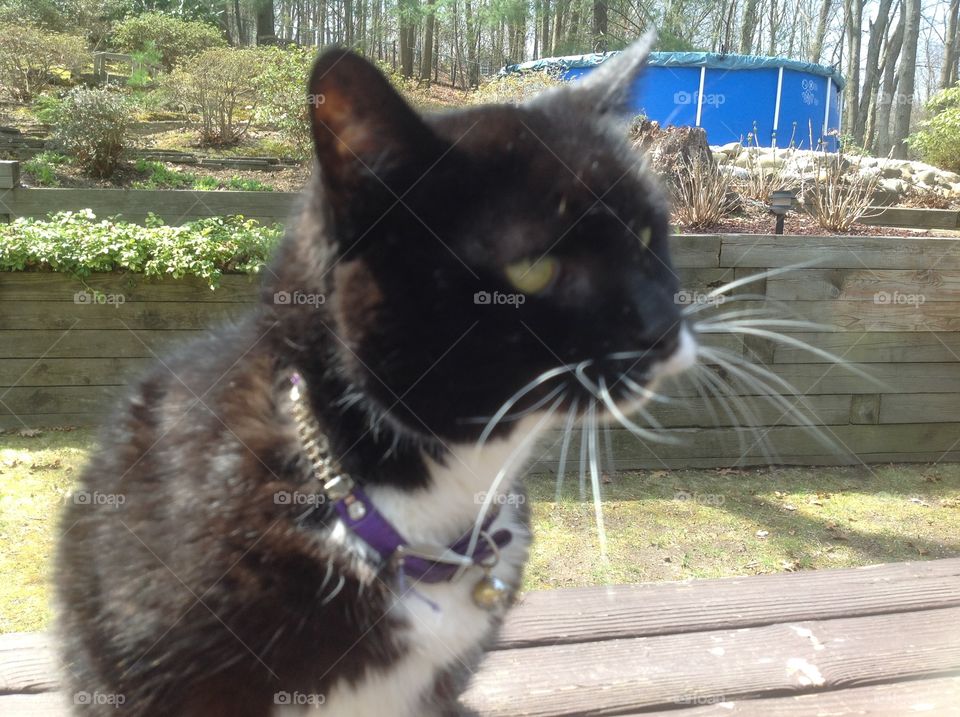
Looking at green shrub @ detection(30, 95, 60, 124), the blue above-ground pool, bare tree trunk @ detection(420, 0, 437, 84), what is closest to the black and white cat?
green shrub @ detection(30, 95, 60, 124)

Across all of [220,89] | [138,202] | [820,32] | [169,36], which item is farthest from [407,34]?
[820,32]

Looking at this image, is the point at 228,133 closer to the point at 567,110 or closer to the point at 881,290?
the point at 881,290

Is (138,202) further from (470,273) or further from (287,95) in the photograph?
(470,273)

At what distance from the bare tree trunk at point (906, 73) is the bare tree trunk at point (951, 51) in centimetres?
43

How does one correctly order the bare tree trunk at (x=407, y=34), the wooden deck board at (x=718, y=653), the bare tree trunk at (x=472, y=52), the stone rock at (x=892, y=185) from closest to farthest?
the wooden deck board at (x=718, y=653), the bare tree trunk at (x=407, y=34), the stone rock at (x=892, y=185), the bare tree trunk at (x=472, y=52)

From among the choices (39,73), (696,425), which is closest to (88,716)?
(696,425)

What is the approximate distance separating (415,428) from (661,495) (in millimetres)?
2610

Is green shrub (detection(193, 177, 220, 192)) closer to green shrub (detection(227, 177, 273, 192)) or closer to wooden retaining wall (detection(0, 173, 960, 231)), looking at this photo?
green shrub (detection(227, 177, 273, 192))

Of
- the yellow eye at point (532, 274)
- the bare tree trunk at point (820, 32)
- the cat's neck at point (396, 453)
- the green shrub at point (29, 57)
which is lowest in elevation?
the cat's neck at point (396, 453)

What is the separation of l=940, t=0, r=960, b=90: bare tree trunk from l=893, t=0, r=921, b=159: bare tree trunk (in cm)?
43

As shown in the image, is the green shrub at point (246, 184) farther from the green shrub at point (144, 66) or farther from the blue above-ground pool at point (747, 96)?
→ the green shrub at point (144, 66)

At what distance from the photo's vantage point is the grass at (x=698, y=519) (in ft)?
9.16

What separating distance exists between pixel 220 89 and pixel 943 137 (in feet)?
29.7

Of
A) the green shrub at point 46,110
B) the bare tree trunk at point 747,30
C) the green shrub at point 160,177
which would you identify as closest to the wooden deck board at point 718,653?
the green shrub at point 160,177
